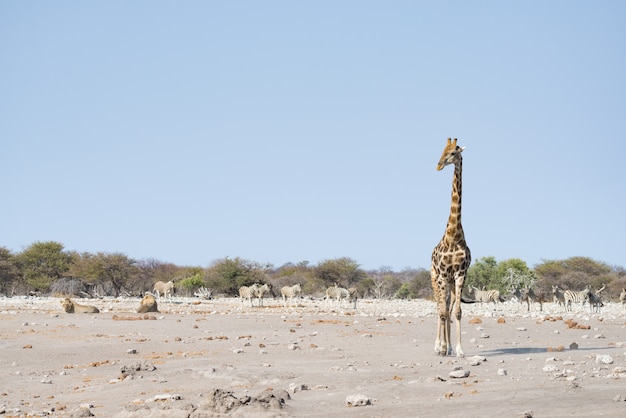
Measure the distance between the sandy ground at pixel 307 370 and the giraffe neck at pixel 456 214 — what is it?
214cm

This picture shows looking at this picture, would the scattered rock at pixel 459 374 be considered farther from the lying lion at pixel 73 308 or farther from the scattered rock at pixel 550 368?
the lying lion at pixel 73 308

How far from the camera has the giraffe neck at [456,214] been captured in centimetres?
1551

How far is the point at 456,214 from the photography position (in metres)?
15.7

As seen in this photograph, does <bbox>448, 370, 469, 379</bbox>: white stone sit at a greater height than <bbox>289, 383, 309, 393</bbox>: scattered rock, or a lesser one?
greater

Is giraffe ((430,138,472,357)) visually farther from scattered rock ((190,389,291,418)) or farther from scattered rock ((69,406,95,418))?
scattered rock ((69,406,95,418))

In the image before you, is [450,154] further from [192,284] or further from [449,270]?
[192,284]

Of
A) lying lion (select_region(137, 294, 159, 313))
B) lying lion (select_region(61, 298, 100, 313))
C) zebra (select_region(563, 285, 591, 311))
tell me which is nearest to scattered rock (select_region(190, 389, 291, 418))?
lying lion (select_region(61, 298, 100, 313))

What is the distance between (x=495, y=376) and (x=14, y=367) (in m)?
9.19

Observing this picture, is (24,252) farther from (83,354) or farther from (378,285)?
(83,354)

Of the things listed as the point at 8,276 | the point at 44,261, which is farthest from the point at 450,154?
the point at 44,261

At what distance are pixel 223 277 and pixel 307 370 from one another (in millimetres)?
44029

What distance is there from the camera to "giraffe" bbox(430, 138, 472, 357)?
50.4ft

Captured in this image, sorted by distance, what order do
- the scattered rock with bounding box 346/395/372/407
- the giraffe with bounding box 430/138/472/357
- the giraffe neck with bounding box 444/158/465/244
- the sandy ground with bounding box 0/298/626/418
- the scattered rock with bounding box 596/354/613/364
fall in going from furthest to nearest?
1. the giraffe neck with bounding box 444/158/465/244
2. the giraffe with bounding box 430/138/472/357
3. the scattered rock with bounding box 596/354/613/364
4. the scattered rock with bounding box 346/395/372/407
5. the sandy ground with bounding box 0/298/626/418

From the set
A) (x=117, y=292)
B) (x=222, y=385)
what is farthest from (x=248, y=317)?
(x=117, y=292)
